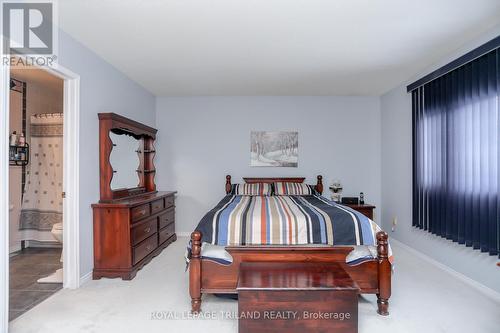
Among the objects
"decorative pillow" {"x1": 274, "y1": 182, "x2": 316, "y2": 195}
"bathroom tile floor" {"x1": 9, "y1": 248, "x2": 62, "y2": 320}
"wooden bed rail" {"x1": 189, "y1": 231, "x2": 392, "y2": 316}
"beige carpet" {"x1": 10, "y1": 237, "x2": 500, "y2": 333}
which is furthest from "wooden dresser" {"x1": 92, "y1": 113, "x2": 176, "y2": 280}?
"decorative pillow" {"x1": 274, "y1": 182, "x2": 316, "y2": 195}

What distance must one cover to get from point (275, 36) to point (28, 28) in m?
Answer: 2.11

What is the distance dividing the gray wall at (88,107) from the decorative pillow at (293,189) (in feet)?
8.36

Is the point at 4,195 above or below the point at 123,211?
above

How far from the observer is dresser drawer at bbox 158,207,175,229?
401 cm

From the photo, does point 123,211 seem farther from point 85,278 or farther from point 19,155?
point 19,155

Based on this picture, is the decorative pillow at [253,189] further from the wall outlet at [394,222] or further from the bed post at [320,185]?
the wall outlet at [394,222]

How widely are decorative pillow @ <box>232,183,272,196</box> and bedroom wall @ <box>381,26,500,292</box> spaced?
79.3 inches

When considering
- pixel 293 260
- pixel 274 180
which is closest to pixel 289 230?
pixel 293 260

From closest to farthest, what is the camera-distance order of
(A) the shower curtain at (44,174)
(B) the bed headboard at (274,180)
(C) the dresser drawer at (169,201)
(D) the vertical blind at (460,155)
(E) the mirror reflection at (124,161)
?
(D) the vertical blind at (460,155)
(E) the mirror reflection at (124,161)
(A) the shower curtain at (44,174)
(C) the dresser drawer at (169,201)
(B) the bed headboard at (274,180)

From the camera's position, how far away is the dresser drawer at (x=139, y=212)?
3.14m

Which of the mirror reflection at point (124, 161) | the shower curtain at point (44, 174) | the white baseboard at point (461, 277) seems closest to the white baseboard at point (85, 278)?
the mirror reflection at point (124, 161)

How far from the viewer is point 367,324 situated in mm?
2154

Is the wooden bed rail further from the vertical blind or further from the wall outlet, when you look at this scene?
the wall outlet

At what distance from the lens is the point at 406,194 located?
4.16 m
